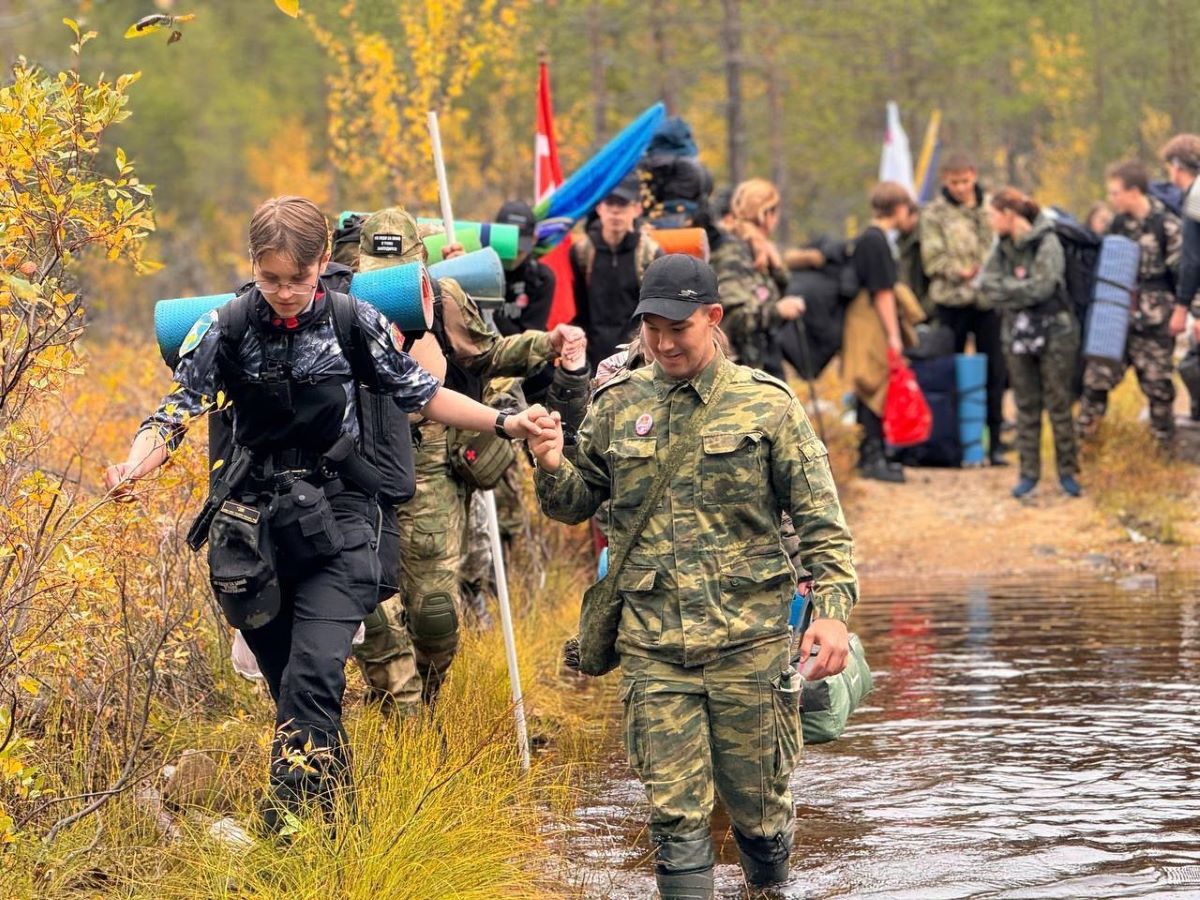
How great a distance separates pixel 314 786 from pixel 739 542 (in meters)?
1.38

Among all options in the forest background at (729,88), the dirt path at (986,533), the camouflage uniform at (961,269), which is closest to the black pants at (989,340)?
the camouflage uniform at (961,269)

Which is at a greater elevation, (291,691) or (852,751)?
(291,691)

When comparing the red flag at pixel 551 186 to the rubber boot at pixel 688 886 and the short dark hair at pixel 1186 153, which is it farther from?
the rubber boot at pixel 688 886

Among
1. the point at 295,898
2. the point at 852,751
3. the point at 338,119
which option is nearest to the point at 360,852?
the point at 295,898

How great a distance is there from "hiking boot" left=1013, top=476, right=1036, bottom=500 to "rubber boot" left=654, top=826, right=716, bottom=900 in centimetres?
971

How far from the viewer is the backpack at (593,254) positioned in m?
10.0

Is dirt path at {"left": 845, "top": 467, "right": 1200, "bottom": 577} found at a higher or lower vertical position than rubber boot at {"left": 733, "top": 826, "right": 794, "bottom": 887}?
lower

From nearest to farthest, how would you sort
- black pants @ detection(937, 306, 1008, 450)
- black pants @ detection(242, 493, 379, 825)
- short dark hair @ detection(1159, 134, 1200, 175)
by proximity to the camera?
black pants @ detection(242, 493, 379, 825) < short dark hair @ detection(1159, 134, 1200, 175) < black pants @ detection(937, 306, 1008, 450)

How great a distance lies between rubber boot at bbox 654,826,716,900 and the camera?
5.13 m

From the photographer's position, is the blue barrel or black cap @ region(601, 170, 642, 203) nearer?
black cap @ region(601, 170, 642, 203)

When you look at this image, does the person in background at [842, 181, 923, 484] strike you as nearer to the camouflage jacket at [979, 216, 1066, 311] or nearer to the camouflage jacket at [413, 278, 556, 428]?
the camouflage jacket at [979, 216, 1066, 311]

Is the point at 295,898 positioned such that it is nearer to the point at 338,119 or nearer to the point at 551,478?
the point at 551,478

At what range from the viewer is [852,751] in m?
7.56

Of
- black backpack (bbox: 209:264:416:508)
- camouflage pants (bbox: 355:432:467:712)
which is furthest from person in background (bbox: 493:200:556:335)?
black backpack (bbox: 209:264:416:508)
